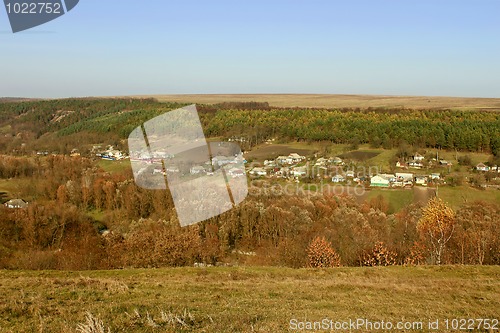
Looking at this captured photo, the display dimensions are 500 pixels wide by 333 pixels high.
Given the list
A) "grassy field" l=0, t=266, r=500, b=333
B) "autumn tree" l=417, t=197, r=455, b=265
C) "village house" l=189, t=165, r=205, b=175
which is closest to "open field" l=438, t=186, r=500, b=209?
"autumn tree" l=417, t=197, r=455, b=265

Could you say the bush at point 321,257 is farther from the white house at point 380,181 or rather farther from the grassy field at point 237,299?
the white house at point 380,181

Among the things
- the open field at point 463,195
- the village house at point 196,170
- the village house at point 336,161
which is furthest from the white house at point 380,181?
the village house at point 196,170

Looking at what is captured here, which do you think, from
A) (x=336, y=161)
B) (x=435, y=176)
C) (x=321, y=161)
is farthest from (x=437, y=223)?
(x=321, y=161)

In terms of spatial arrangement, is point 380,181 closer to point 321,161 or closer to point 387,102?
point 321,161

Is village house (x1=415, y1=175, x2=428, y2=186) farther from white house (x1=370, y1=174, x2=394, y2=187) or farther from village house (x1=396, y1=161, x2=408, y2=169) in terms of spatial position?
village house (x1=396, y1=161, x2=408, y2=169)

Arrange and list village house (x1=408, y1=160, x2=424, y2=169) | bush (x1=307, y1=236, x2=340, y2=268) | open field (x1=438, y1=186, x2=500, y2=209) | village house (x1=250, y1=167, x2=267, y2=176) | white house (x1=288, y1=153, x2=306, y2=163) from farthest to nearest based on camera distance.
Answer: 1. white house (x1=288, y1=153, x2=306, y2=163)
2. village house (x1=408, y1=160, x2=424, y2=169)
3. village house (x1=250, y1=167, x2=267, y2=176)
4. open field (x1=438, y1=186, x2=500, y2=209)
5. bush (x1=307, y1=236, x2=340, y2=268)

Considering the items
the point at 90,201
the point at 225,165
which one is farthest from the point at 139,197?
the point at 225,165
